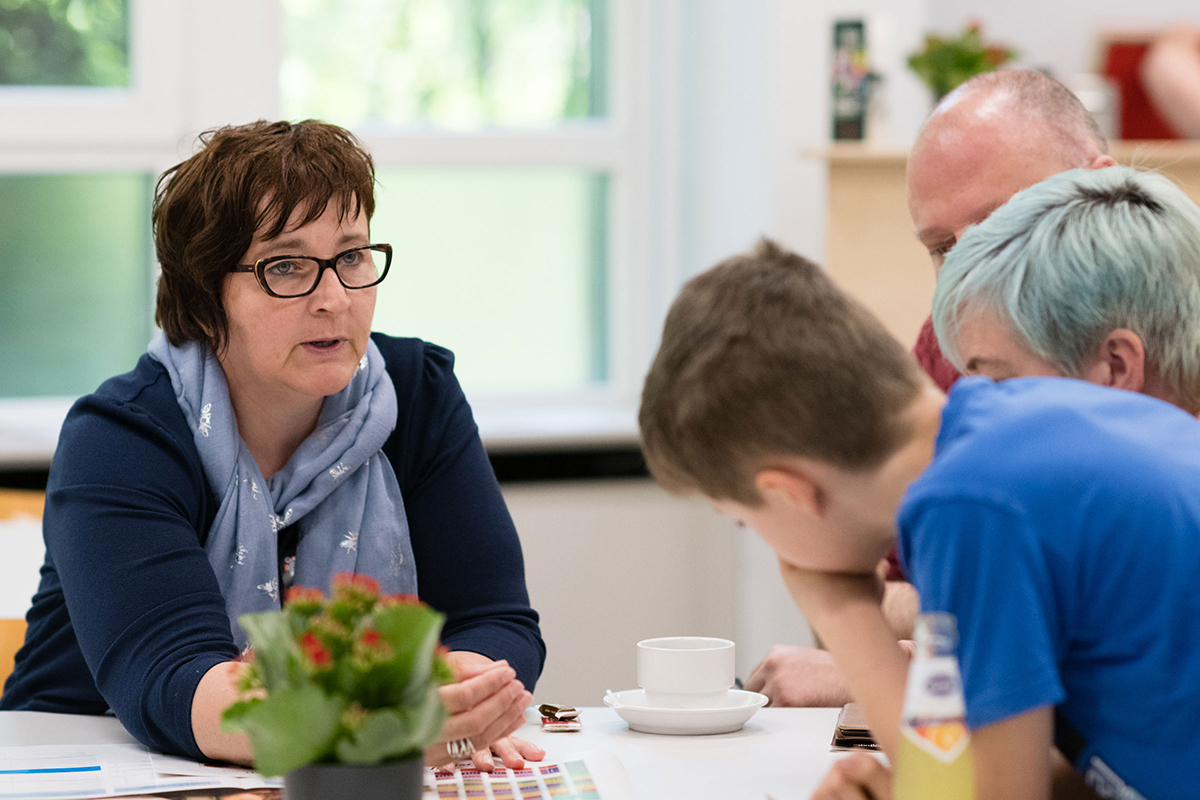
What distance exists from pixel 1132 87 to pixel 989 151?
82.2 inches

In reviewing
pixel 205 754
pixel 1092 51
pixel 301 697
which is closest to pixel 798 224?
pixel 1092 51

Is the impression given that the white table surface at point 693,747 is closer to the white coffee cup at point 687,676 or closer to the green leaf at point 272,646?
the white coffee cup at point 687,676

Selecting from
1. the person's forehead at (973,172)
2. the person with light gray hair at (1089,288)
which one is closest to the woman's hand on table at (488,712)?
the person with light gray hair at (1089,288)

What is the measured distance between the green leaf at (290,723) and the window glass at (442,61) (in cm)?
261

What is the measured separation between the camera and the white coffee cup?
1375 millimetres

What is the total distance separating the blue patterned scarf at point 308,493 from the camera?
154 cm

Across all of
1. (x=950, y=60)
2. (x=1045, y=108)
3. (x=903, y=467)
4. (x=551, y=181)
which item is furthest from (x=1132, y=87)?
(x=903, y=467)

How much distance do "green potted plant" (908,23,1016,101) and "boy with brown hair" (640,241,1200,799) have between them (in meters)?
2.23

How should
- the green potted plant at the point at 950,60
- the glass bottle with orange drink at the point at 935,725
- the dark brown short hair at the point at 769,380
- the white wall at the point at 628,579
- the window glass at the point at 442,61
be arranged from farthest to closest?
the window glass at the point at 442,61
the white wall at the point at 628,579
the green potted plant at the point at 950,60
the dark brown short hair at the point at 769,380
the glass bottle with orange drink at the point at 935,725

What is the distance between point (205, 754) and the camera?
124 centimetres

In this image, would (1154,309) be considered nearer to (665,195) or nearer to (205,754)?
(205,754)

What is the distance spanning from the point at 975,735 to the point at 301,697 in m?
0.46

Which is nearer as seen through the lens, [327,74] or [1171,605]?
[1171,605]

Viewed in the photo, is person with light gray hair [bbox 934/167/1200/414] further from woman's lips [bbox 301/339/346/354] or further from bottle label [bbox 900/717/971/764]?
woman's lips [bbox 301/339/346/354]
